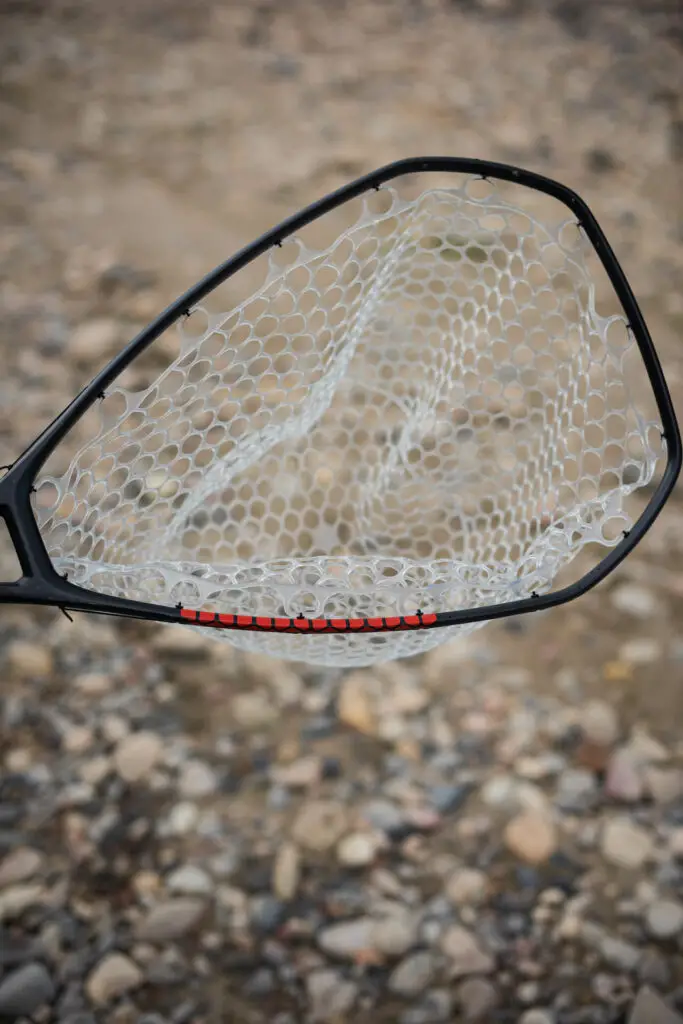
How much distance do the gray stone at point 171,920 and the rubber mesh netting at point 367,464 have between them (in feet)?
1.12

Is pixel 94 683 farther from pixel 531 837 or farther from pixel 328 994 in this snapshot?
pixel 531 837

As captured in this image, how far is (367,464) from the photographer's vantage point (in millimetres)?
1106

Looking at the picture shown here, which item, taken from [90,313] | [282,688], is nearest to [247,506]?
[282,688]

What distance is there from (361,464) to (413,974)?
1.83 feet

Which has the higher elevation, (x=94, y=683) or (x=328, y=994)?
(x=94, y=683)

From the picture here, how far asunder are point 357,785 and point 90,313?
3.04 ft

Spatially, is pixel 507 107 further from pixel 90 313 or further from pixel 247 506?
pixel 247 506

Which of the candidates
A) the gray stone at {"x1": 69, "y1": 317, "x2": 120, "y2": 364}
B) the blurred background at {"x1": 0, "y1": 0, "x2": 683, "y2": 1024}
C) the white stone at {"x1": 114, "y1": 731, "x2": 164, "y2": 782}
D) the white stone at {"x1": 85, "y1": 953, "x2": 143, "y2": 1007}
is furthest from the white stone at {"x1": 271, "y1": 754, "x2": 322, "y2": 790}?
the gray stone at {"x1": 69, "y1": 317, "x2": 120, "y2": 364}

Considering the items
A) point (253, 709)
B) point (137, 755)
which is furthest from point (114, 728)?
point (253, 709)

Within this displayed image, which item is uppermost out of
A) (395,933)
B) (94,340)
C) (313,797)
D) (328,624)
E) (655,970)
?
(94,340)

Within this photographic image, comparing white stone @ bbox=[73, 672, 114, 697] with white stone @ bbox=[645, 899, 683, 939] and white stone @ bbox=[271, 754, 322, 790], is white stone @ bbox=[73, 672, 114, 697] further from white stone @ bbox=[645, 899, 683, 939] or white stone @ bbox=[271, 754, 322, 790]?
white stone @ bbox=[645, 899, 683, 939]

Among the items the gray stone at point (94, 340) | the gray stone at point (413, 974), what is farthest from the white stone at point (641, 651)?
the gray stone at point (94, 340)

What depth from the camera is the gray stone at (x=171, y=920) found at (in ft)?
3.04

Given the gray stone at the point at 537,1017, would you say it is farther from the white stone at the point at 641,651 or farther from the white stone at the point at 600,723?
the white stone at the point at 641,651
